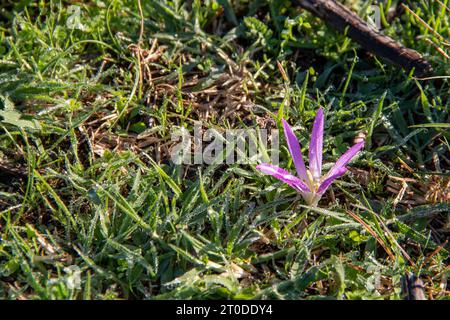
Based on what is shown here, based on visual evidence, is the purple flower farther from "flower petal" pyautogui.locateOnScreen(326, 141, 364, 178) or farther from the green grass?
the green grass

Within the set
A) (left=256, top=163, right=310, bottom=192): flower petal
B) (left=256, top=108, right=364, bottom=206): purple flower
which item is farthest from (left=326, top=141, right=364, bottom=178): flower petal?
(left=256, top=163, right=310, bottom=192): flower petal

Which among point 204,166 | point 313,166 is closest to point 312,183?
point 313,166

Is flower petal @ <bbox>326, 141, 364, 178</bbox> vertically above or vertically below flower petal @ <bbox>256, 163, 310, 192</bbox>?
above

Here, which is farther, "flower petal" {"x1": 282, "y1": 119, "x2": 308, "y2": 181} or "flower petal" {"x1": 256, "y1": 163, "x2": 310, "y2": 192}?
"flower petal" {"x1": 282, "y1": 119, "x2": 308, "y2": 181}

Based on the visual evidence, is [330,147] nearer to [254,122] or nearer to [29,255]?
[254,122]

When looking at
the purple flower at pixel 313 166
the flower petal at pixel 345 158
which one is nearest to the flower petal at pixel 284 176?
the purple flower at pixel 313 166
